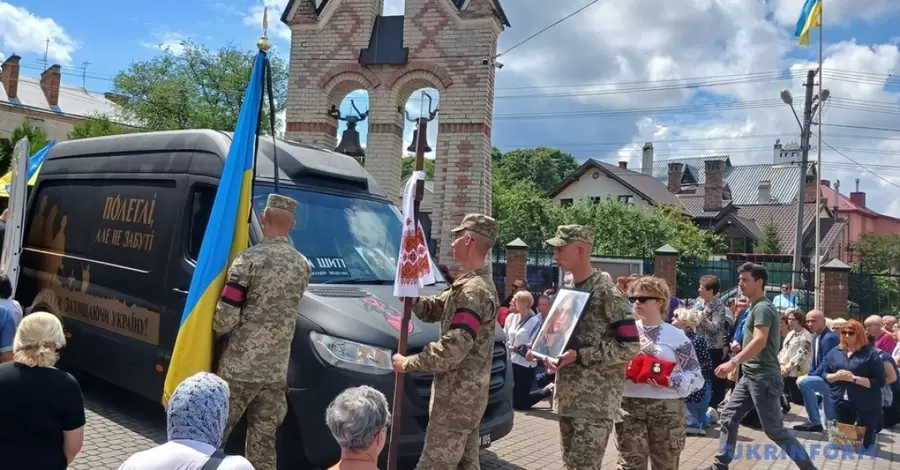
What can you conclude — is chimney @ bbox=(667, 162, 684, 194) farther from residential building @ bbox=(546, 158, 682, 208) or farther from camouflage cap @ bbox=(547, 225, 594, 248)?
camouflage cap @ bbox=(547, 225, 594, 248)

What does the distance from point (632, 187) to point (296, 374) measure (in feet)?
141

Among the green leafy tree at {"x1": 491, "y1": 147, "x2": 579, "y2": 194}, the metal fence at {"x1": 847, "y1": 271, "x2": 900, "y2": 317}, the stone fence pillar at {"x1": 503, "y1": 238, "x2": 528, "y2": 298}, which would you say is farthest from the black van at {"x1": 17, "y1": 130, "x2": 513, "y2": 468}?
the green leafy tree at {"x1": 491, "y1": 147, "x2": 579, "y2": 194}

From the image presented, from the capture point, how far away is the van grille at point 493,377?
4.41 m

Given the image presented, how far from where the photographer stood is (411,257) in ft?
12.9

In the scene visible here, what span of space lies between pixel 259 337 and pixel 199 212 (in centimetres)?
185

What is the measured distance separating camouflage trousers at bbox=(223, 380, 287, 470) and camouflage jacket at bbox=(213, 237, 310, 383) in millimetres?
76

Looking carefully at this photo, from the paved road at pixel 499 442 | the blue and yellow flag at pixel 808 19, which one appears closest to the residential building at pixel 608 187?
the blue and yellow flag at pixel 808 19

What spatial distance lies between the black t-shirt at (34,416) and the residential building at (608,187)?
Result: 1693 inches

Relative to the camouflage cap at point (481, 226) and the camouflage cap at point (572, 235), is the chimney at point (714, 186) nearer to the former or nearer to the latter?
the camouflage cap at point (572, 235)

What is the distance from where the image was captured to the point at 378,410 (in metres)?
2.33

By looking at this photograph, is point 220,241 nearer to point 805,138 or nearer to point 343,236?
point 343,236

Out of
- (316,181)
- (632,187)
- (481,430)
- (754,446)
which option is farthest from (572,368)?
(632,187)

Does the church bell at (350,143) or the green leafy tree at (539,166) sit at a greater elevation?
the green leafy tree at (539,166)

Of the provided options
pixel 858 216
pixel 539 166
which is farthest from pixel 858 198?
pixel 539 166
